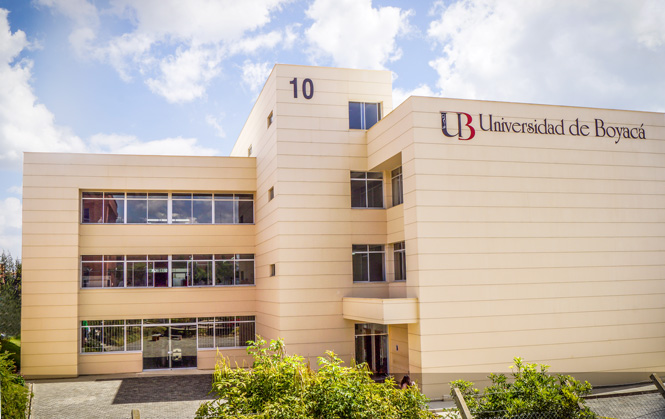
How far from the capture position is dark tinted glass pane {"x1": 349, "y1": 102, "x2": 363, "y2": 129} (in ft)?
71.6

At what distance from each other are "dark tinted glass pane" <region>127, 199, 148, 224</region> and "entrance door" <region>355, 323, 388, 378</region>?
33.2 ft

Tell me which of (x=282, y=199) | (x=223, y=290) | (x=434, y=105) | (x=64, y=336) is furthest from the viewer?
(x=223, y=290)

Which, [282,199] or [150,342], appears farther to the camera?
[150,342]

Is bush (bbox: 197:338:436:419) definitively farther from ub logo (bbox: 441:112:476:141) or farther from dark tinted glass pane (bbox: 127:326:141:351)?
dark tinted glass pane (bbox: 127:326:141:351)

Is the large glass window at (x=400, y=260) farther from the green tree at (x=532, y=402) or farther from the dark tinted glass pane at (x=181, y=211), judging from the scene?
the green tree at (x=532, y=402)

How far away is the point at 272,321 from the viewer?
21.1m

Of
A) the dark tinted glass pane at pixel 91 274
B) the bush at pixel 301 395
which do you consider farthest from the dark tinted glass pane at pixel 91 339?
the bush at pixel 301 395

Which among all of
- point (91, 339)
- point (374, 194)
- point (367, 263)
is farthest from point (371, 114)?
point (91, 339)

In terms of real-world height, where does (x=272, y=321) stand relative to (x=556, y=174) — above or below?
below

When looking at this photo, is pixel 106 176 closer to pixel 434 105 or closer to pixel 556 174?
pixel 434 105

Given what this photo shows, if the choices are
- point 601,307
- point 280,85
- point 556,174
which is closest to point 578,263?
point 601,307

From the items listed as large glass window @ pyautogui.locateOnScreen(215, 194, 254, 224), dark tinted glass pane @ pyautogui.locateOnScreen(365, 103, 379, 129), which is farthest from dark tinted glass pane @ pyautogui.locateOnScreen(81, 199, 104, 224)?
dark tinted glass pane @ pyautogui.locateOnScreen(365, 103, 379, 129)

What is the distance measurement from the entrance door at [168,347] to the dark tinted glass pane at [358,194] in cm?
876

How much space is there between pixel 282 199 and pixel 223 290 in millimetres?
5858
